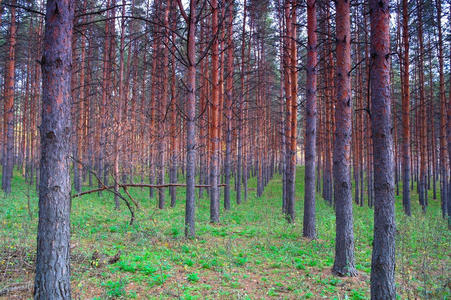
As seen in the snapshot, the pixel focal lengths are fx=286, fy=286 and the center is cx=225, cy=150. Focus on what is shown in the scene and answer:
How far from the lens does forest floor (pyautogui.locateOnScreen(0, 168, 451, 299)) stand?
4.82 m

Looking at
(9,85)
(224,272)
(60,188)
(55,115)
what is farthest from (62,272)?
(9,85)

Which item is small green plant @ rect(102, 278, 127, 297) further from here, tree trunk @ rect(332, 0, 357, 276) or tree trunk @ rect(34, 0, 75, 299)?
tree trunk @ rect(332, 0, 357, 276)

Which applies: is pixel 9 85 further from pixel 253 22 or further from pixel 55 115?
pixel 55 115

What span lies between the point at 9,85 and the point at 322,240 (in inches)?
724

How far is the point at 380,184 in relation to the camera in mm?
4000

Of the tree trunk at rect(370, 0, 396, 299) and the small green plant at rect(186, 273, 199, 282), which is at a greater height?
the tree trunk at rect(370, 0, 396, 299)

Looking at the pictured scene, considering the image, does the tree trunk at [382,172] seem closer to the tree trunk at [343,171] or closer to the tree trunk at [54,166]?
the tree trunk at [343,171]

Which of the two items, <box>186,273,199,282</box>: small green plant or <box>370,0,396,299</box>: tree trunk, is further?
<box>186,273,199,282</box>: small green plant

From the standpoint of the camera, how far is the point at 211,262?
629 cm

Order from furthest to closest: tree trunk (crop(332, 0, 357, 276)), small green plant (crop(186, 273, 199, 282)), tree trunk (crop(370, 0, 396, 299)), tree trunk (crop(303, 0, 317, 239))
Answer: tree trunk (crop(303, 0, 317, 239)) < tree trunk (crop(332, 0, 357, 276)) < small green plant (crop(186, 273, 199, 282)) < tree trunk (crop(370, 0, 396, 299))

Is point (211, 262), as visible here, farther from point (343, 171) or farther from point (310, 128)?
point (310, 128)

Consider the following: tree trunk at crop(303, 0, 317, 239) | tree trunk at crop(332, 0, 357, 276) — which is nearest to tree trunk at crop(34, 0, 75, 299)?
tree trunk at crop(332, 0, 357, 276)

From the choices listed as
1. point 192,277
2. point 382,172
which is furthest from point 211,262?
point 382,172

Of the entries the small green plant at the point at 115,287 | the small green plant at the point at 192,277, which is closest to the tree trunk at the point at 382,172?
the small green plant at the point at 192,277
